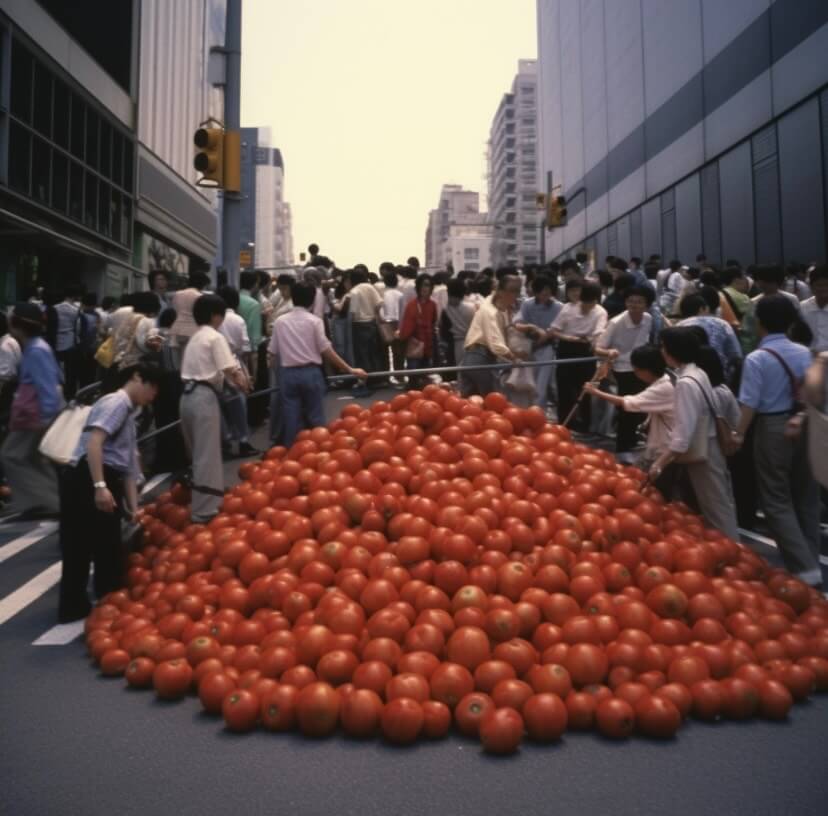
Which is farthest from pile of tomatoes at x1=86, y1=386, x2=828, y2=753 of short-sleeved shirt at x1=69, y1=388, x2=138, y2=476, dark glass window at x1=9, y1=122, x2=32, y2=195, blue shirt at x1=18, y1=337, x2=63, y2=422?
dark glass window at x1=9, y1=122, x2=32, y2=195

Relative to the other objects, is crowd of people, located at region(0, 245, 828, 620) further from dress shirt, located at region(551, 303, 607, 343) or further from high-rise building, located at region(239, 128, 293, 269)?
high-rise building, located at region(239, 128, 293, 269)

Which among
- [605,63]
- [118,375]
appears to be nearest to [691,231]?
[605,63]

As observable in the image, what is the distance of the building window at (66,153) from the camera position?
1936 cm

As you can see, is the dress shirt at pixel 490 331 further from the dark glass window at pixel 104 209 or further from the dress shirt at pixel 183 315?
the dark glass window at pixel 104 209

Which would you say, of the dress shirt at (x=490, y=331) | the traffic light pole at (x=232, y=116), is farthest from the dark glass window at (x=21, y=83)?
the dress shirt at (x=490, y=331)

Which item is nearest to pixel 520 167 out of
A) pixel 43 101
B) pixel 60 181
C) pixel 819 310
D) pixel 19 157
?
pixel 60 181

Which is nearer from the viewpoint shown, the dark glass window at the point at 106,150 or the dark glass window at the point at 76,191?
the dark glass window at the point at 76,191

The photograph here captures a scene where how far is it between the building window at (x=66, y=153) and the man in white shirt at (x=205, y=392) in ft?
43.6

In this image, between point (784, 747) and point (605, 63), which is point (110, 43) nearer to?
point (605, 63)

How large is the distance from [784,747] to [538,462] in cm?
252

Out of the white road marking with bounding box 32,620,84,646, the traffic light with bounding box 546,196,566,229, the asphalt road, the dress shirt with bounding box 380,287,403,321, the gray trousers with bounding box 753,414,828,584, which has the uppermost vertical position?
the traffic light with bounding box 546,196,566,229

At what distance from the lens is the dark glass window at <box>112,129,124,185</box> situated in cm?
2664

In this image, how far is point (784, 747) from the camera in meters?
3.99

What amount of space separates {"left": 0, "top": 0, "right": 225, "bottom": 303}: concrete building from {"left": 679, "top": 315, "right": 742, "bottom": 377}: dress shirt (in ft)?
50.0
